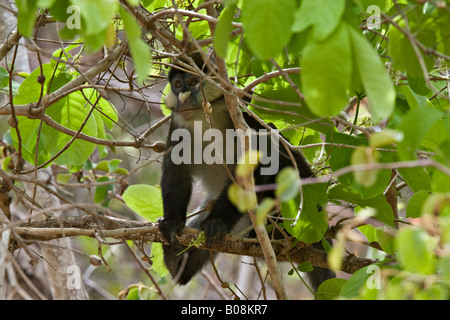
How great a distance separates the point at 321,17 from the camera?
1518 millimetres

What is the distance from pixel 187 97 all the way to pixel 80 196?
475 centimetres

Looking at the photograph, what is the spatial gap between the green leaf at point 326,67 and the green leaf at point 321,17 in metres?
0.05

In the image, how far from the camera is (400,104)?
2.97 m

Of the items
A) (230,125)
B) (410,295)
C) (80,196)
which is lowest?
(80,196)

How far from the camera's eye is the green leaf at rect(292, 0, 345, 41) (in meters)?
1.51

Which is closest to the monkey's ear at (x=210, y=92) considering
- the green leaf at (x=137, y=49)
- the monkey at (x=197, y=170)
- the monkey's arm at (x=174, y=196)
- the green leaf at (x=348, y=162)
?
the monkey at (x=197, y=170)

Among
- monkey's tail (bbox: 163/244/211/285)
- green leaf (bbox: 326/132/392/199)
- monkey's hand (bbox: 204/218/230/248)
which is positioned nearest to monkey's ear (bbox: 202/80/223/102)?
monkey's hand (bbox: 204/218/230/248)

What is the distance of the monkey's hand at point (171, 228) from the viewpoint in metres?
3.83

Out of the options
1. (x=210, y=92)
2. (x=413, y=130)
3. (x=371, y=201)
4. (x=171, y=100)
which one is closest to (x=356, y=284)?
(x=371, y=201)

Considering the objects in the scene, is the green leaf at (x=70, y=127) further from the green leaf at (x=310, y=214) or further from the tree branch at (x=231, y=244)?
the green leaf at (x=310, y=214)

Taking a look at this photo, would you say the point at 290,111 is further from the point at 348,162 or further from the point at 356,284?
the point at 356,284

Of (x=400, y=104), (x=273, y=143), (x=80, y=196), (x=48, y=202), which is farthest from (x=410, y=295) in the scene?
(x=80, y=196)
